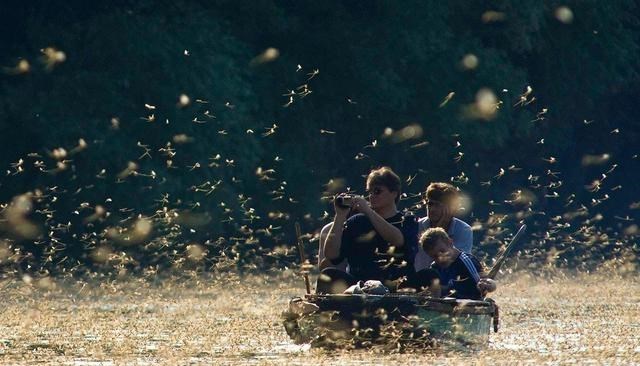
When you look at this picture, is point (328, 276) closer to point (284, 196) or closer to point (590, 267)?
point (284, 196)

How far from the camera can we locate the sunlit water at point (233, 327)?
60.0 feet

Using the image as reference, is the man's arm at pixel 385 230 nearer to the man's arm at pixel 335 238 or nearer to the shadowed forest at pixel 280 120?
the man's arm at pixel 335 238

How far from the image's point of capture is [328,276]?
18203 mm

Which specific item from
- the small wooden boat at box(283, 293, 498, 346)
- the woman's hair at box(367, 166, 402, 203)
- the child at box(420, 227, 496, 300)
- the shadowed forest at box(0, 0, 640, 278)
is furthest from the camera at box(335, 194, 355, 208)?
the shadowed forest at box(0, 0, 640, 278)

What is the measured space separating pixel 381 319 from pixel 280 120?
837 inches

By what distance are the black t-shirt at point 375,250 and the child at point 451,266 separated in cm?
16

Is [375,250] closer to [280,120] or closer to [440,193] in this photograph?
[440,193]

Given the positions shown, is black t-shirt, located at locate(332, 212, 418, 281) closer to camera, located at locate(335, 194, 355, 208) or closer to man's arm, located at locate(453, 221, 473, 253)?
camera, located at locate(335, 194, 355, 208)

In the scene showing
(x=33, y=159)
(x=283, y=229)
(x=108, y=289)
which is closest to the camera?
(x=108, y=289)

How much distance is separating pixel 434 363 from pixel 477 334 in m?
1.34

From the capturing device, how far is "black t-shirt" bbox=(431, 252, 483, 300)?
61.2ft

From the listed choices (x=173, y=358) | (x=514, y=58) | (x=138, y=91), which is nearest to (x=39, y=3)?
(x=138, y=91)

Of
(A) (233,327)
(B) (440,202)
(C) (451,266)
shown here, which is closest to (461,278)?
(C) (451,266)

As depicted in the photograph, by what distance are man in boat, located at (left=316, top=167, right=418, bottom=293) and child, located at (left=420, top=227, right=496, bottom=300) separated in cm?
19
